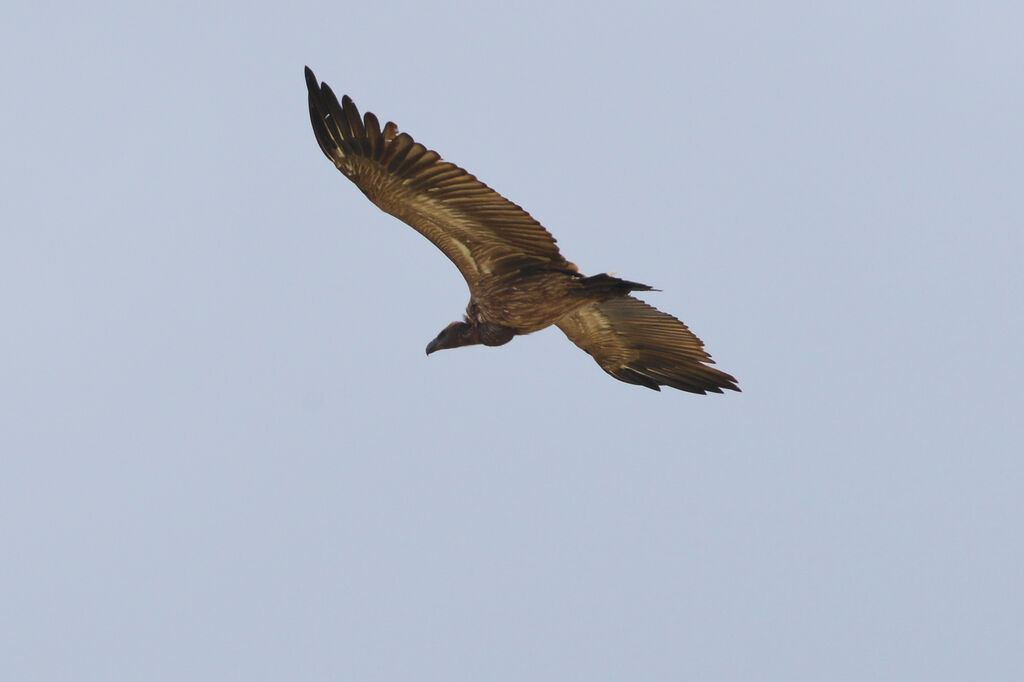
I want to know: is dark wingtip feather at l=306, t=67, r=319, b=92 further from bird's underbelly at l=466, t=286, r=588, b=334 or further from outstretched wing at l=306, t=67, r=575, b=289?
bird's underbelly at l=466, t=286, r=588, b=334

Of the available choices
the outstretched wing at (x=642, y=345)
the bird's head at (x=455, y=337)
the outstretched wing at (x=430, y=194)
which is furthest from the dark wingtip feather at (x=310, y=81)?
the outstretched wing at (x=642, y=345)

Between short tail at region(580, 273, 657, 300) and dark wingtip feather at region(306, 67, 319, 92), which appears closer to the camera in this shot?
dark wingtip feather at region(306, 67, 319, 92)

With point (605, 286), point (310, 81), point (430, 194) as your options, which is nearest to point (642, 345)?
point (605, 286)

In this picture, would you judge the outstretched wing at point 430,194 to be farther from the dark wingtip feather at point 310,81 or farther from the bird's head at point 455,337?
the bird's head at point 455,337

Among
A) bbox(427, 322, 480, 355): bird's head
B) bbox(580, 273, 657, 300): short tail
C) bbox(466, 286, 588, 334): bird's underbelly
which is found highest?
bbox(580, 273, 657, 300): short tail

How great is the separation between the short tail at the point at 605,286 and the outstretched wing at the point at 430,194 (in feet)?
0.83

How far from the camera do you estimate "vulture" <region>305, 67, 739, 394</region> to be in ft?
44.2

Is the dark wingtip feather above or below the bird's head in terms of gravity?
above

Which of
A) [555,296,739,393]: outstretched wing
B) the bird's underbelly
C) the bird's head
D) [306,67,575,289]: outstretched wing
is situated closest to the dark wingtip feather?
[306,67,575,289]: outstretched wing

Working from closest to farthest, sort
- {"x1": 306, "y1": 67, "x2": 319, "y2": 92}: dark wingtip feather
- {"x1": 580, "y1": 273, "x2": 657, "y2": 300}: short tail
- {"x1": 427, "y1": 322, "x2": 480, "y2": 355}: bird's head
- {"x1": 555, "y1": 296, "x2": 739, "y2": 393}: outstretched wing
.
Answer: {"x1": 306, "y1": 67, "x2": 319, "y2": 92}: dark wingtip feather
{"x1": 580, "y1": 273, "x2": 657, "y2": 300}: short tail
{"x1": 427, "y1": 322, "x2": 480, "y2": 355}: bird's head
{"x1": 555, "y1": 296, "x2": 739, "y2": 393}: outstretched wing

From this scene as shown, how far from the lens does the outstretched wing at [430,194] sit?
44.0 ft

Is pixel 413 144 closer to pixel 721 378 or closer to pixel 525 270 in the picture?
pixel 525 270

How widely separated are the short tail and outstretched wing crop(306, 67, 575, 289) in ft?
0.83

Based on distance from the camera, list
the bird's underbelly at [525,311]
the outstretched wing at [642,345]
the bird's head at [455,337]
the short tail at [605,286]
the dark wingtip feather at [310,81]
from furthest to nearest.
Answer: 1. the outstretched wing at [642,345]
2. the bird's head at [455,337]
3. the bird's underbelly at [525,311]
4. the short tail at [605,286]
5. the dark wingtip feather at [310,81]
